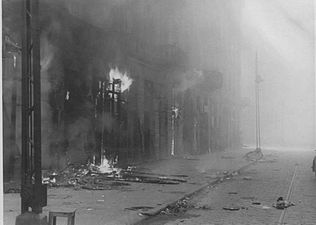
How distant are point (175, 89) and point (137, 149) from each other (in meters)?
6.19

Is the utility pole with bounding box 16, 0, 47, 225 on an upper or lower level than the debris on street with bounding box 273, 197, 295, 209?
upper

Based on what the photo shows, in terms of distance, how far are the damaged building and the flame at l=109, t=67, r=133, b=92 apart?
4 centimetres

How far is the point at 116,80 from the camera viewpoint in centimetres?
1747

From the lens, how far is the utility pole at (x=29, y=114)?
5.64m

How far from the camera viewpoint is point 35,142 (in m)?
5.66

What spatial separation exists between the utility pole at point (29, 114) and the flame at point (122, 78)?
1159 centimetres

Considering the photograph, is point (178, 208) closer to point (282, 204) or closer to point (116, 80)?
point (282, 204)

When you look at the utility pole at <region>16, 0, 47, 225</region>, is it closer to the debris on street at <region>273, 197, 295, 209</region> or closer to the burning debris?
the debris on street at <region>273, 197, 295, 209</region>

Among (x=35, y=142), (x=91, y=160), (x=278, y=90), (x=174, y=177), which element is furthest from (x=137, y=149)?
(x=278, y=90)

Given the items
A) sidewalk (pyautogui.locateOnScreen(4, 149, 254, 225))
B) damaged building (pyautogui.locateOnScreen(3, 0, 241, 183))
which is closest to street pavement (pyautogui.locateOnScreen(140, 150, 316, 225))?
sidewalk (pyautogui.locateOnScreen(4, 149, 254, 225))

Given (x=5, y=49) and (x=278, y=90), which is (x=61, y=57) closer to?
(x=5, y=49)

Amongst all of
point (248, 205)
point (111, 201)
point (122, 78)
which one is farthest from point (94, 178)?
point (122, 78)

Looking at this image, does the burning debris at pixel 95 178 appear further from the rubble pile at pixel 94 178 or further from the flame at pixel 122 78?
the flame at pixel 122 78

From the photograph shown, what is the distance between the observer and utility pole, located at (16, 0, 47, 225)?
564 centimetres
